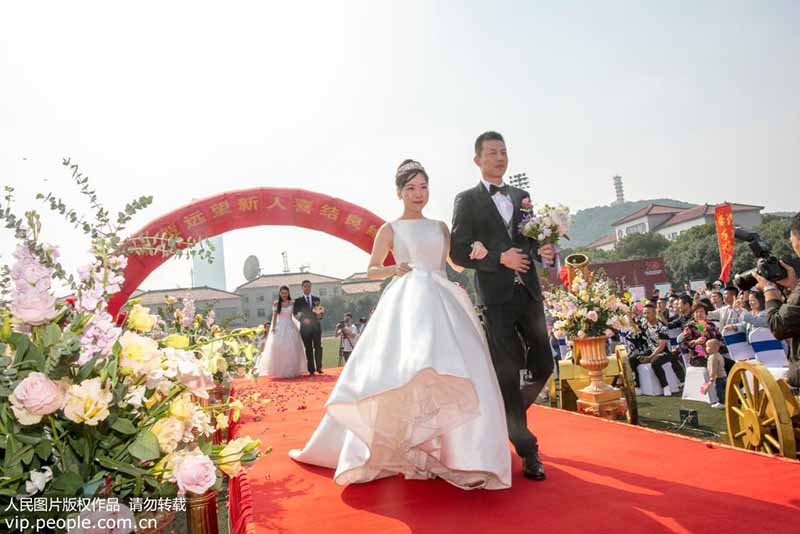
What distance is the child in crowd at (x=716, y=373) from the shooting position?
593 centimetres

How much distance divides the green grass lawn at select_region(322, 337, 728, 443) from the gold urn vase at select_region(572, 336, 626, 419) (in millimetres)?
520

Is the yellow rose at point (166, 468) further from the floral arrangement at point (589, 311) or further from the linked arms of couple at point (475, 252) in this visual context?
the floral arrangement at point (589, 311)

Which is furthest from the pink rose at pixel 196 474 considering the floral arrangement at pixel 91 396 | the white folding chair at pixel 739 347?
the white folding chair at pixel 739 347

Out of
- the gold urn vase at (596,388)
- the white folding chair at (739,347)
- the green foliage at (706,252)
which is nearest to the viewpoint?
the gold urn vase at (596,388)

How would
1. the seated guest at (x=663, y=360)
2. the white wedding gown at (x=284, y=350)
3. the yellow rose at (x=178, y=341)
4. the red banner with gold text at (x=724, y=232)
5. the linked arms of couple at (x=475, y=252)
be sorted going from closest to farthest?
the yellow rose at (x=178, y=341), the linked arms of couple at (x=475, y=252), the seated guest at (x=663, y=360), the white wedding gown at (x=284, y=350), the red banner with gold text at (x=724, y=232)

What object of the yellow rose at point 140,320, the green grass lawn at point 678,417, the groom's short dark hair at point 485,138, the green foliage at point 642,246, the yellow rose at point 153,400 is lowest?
the green grass lawn at point 678,417

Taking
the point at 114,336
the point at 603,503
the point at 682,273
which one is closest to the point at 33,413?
the point at 114,336

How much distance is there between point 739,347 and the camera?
5.42 m

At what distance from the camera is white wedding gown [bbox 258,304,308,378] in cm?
1122

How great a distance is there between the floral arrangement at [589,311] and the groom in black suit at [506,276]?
245cm

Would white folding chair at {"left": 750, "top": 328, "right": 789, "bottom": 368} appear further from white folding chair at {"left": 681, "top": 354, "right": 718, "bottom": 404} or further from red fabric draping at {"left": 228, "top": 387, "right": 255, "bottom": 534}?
red fabric draping at {"left": 228, "top": 387, "right": 255, "bottom": 534}

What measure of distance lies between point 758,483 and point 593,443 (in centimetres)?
122

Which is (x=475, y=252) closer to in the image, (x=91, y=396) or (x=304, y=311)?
(x=91, y=396)

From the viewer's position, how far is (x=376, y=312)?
9.92 ft
